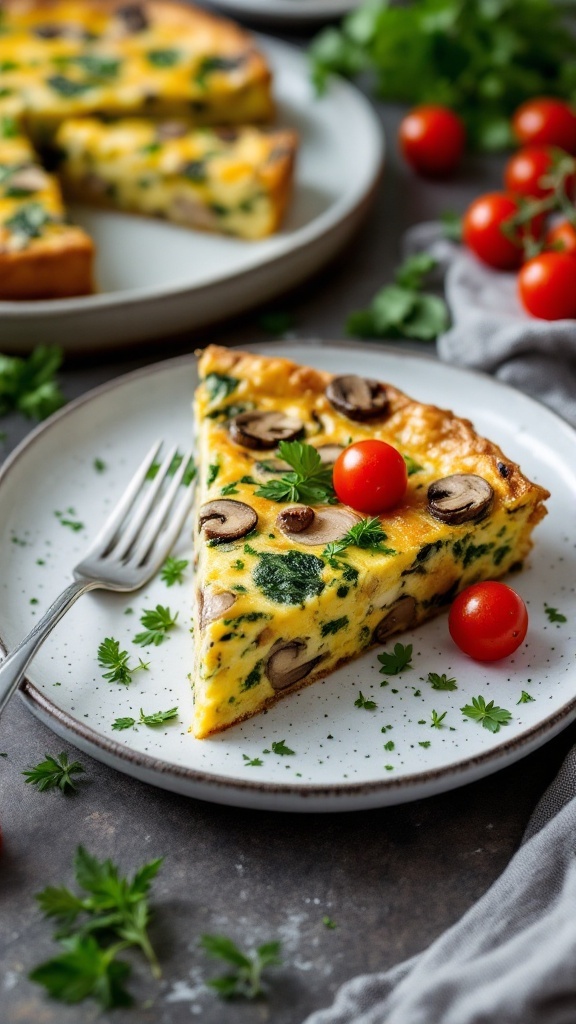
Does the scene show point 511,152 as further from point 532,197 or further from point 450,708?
point 450,708

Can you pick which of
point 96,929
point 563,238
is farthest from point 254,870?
point 563,238

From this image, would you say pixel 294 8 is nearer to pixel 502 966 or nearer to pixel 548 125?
pixel 548 125

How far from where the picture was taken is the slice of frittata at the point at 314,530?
3.87 metres

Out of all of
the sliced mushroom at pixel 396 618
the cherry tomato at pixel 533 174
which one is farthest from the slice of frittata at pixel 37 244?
the sliced mushroom at pixel 396 618

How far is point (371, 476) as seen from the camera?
4121 millimetres

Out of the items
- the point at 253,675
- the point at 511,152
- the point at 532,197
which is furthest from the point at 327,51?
the point at 253,675

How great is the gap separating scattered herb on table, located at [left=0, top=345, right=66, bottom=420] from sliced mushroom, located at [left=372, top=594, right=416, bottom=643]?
2.22m

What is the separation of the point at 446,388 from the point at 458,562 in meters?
1.32

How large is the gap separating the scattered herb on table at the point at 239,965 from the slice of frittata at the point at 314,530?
76cm

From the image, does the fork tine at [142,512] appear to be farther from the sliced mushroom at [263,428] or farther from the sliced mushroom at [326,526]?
the sliced mushroom at [326,526]

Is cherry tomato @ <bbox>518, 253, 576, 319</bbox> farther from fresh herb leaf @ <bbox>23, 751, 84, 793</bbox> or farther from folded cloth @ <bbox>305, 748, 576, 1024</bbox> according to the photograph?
fresh herb leaf @ <bbox>23, 751, 84, 793</bbox>

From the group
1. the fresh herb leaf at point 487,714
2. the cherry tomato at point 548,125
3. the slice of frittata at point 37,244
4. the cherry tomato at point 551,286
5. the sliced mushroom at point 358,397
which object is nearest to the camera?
the fresh herb leaf at point 487,714

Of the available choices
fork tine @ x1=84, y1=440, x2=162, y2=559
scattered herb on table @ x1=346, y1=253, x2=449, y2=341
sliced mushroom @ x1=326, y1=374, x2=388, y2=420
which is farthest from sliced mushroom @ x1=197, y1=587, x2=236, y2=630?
scattered herb on table @ x1=346, y1=253, x2=449, y2=341

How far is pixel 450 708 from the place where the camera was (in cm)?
391
